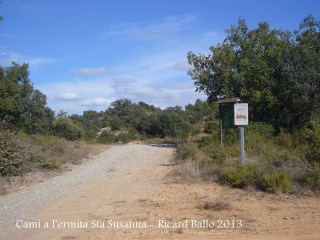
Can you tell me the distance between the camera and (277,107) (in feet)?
78.5

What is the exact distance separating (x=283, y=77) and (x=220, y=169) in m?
12.8

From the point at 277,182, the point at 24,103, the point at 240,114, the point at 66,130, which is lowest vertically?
the point at 277,182

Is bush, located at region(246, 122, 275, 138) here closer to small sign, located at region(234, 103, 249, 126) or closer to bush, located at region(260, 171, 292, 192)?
small sign, located at region(234, 103, 249, 126)

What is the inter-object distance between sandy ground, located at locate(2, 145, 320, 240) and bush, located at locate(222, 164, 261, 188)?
390 millimetres

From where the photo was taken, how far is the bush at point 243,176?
10.7 meters

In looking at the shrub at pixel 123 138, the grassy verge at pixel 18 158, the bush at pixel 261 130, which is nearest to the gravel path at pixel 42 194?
the grassy verge at pixel 18 158

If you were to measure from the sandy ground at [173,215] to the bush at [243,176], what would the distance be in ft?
1.28

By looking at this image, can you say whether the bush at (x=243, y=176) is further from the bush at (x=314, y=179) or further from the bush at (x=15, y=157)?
the bush at (x=15, y=157)

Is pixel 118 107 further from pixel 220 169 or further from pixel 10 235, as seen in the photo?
pixel 10 235

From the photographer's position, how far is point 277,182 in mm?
10086

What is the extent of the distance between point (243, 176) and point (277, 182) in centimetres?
104

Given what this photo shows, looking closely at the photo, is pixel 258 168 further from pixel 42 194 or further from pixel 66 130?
pixel 66 130

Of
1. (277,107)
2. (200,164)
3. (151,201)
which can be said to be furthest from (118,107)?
(151,201)

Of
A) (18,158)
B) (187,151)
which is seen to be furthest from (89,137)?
(18,158)
